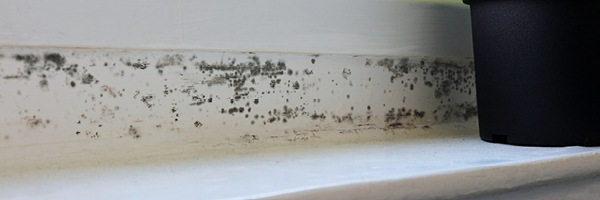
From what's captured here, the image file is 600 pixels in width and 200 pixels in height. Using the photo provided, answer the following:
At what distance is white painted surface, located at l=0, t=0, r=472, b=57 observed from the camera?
666 mm

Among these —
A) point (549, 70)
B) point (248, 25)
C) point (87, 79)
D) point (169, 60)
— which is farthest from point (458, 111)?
point (87, 79)

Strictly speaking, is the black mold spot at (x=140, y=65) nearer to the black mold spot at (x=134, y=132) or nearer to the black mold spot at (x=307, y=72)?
the black mold spot at (x=134, y=132)

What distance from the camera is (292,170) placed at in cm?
63

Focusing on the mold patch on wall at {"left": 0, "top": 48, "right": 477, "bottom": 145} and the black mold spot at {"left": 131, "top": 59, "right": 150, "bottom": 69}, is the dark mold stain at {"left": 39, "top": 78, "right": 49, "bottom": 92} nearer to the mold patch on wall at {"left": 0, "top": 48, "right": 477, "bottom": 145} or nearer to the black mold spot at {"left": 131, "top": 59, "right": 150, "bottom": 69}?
the mold patch on wall at {"left": 0, "top": 48, "right": 477, "bottom": 145}

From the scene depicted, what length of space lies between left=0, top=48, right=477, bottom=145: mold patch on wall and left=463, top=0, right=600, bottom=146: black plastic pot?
194mm

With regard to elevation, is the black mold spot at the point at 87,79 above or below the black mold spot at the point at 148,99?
above

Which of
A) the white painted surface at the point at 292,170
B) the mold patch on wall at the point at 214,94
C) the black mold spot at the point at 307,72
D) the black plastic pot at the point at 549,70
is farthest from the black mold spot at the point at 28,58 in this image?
the black plastic pot at the point at 549,70

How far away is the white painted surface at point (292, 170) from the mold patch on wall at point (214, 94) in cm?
3

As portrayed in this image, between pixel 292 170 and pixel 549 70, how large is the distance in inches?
17.1

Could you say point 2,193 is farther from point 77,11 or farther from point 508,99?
point 508,99

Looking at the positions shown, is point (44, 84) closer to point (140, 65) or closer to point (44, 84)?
point (44, 84)

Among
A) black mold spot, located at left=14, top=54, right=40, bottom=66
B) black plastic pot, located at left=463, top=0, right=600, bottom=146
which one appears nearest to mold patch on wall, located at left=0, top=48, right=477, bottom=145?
black mold spot, located at left=14, top=54, right=40, bottom=66

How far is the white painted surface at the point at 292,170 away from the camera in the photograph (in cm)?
53

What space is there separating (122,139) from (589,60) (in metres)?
0.70
